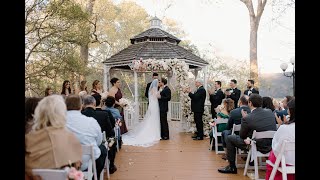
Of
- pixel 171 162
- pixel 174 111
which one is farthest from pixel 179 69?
pixel 171 162

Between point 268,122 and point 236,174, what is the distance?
1.26 meters

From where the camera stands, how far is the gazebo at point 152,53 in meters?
12.7

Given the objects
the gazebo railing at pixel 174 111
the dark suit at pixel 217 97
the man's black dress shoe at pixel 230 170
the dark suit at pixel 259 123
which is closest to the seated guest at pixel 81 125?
the dark suit at pixel 259 123

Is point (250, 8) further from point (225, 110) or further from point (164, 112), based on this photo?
point (225, 110)

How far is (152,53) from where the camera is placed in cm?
1300

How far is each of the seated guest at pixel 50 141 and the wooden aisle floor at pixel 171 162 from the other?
122 inches

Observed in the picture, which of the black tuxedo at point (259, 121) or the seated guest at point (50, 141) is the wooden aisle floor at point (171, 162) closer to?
the black tuxedo at point (259, 121)

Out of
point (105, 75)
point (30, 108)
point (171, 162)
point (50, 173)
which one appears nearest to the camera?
point (50, 173)

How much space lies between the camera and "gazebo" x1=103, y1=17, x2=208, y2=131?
12.7 meters

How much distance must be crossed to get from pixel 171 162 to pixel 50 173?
15.0 ft

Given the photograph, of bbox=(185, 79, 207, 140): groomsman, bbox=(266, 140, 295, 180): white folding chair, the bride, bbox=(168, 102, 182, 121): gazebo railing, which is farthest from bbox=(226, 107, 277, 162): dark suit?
bbox=(168, 102, 182, 121): gazebo railing

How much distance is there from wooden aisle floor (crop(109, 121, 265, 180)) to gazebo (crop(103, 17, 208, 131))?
151 inches
